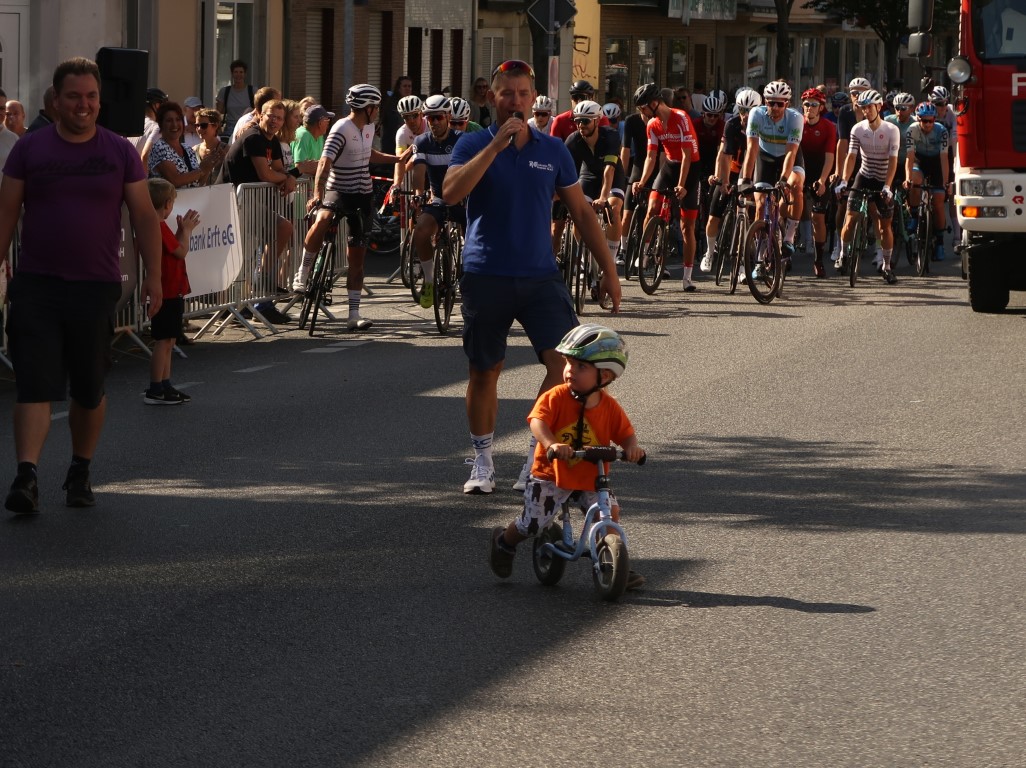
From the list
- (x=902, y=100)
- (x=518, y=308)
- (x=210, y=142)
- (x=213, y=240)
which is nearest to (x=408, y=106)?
(x=210, y=142)

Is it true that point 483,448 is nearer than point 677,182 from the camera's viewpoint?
Yes

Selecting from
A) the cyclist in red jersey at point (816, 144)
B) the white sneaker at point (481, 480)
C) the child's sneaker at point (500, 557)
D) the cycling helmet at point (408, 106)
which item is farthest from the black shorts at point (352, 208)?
the child's sneaker at point (500, 557)

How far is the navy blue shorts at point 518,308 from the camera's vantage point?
8836mm

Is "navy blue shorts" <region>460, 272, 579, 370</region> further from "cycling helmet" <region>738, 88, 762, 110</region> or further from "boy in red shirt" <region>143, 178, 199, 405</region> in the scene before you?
"cycling helmet" <region>738, 88, 762, 110</region>

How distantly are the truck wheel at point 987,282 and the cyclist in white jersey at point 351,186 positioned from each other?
5.21m

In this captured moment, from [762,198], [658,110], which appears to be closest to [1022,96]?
[762,198]

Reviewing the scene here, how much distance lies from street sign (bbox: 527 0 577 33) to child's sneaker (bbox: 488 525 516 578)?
19.0 metres

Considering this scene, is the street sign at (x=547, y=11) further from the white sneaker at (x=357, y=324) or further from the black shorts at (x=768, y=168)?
the white sneaker at (x=357, y=324)

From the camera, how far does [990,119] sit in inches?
669

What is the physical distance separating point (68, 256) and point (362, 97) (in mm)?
8182

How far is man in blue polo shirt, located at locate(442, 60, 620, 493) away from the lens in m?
8.65

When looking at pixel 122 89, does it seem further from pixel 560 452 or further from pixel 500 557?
pixel 560 452

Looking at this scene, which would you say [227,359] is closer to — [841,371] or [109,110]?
[109,110]

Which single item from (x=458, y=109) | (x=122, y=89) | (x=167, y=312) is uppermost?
(x=458, y=109)
